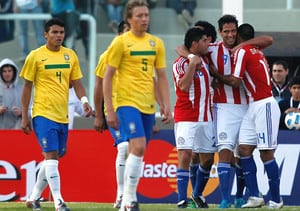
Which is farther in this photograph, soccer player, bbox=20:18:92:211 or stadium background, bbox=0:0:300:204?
stadium background, bbox=0:0:300:204

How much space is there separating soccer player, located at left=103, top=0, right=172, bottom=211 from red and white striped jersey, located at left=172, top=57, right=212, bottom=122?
2028mm

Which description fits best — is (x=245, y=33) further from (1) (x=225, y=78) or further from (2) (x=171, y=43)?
(2) (x=171, y=43)

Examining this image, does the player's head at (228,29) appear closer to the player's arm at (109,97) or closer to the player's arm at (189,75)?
the player's arm at (189,75)

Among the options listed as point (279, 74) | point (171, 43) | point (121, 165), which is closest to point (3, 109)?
point (171, 43)

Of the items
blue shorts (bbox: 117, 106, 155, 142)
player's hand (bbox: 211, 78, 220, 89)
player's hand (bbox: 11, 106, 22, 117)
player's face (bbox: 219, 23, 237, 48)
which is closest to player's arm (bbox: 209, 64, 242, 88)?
player's hand (bbox: 211, 78, 220, 89)

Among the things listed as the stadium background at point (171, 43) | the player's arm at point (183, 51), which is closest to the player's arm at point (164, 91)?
the player's arm at point (183, 51)

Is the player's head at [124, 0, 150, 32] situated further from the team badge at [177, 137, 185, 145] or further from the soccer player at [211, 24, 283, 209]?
the team badge at [177, 137, 185, 145]

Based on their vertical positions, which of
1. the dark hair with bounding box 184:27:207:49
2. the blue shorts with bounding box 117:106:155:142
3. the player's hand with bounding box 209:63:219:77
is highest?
the dark hair with bounding box 184:27:207:49

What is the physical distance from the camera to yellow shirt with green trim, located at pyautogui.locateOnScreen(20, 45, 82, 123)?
45.0ft

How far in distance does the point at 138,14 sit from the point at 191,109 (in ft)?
8.66

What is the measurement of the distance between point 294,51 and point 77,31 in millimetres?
3872

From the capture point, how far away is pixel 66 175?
57.3 feet

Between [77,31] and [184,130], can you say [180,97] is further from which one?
[77,31]

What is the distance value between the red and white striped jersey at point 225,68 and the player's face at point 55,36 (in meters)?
1.93
